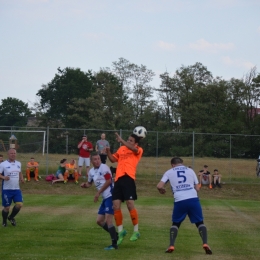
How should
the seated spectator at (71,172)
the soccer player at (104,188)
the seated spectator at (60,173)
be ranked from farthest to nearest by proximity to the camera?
the seated spectator at (60,173) < the seated spectator at (71,172) < the soccer player at (104,188)

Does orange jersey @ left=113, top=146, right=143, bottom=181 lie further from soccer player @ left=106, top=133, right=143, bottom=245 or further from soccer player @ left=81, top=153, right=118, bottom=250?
soccer player @ left=81, top=153, right=118, bottom=250

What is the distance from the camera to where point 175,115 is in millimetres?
58500

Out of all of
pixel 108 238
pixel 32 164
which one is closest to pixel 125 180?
pixel 108 238

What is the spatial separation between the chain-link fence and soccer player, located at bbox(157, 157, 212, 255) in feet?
72.0

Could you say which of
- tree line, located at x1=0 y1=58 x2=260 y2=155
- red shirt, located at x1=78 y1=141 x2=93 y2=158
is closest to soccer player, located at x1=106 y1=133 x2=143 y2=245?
red shirt, located at x1=78 y1=141 x2=93 y2=158

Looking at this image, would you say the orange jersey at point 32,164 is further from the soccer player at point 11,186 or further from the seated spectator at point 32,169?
the soccer player at point 11,186

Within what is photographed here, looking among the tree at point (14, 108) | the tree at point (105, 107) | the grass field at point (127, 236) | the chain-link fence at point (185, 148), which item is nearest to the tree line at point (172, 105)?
the tree at point (105, 107)

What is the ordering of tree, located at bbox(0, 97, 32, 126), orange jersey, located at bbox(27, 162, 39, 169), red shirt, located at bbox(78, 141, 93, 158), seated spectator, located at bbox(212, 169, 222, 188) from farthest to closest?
tree, located at bbox(0, 97, 32, 126)
seated spectator, located at bbox(212, 169, 222, 188)
orange jersey, located at bbox(27, 162, 39, 169)
red shirt, located at bbox(78, 141, 93, 158)

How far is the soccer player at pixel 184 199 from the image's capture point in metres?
10.2

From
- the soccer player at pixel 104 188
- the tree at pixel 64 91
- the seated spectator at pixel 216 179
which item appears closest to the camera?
the soccer player at pixel 104 188

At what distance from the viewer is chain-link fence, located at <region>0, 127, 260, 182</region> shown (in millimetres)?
32812

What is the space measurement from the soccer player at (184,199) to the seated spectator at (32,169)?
1982 centimetres

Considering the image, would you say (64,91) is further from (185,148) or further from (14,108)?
(185,148)

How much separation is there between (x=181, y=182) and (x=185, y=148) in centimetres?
2305
